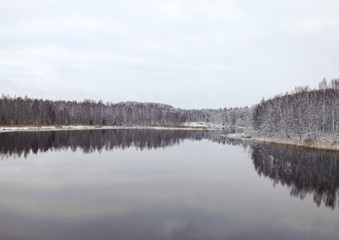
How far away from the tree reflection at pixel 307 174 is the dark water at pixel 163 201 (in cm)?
9

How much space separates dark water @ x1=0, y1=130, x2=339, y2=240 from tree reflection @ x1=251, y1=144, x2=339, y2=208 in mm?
91

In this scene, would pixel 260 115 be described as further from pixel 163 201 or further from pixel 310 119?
pixel 163 201

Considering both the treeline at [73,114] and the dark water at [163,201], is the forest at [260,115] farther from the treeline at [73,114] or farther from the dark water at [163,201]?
the dark water at [163,201]

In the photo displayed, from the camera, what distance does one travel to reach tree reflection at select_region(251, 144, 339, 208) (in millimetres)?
24194

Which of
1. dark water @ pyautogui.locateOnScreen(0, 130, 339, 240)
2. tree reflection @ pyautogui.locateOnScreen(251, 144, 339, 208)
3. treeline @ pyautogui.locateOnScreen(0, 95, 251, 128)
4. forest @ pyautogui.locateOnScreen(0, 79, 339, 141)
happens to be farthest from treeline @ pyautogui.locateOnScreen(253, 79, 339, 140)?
treeline @ pyautogui.locateOnScreen(0, 95, 251, 128)

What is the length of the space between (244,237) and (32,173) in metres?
21.6

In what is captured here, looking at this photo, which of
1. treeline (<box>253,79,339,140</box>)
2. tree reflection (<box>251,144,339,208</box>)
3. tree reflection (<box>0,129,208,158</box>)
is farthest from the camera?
treeline (<box>253,79,339,140</box>)

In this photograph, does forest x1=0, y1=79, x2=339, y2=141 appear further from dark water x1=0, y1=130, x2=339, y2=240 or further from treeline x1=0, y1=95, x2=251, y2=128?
dark water x1=0, y1=130, x2=339, y2=240

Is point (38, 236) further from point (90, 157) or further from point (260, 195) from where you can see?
point (90, 157)

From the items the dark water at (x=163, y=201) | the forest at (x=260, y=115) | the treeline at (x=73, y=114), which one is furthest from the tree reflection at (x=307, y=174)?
the treeline at (x=73, y=114)

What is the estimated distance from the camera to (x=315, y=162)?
40625mm

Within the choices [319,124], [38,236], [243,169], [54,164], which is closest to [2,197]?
[38,236]

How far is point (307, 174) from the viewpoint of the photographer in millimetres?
32469

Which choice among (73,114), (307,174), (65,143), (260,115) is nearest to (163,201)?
(307,174)
